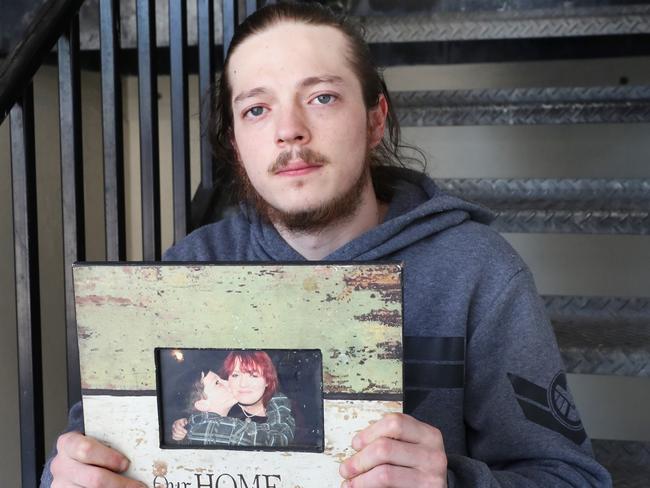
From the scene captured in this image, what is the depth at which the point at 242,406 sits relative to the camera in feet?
2.39

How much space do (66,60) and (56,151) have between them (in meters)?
0.88

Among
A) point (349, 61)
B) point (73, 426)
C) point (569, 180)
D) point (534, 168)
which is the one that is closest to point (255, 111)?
point (349, 61)

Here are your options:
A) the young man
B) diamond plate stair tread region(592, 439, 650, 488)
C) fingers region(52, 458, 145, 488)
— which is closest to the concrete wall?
diamond plate stair tread region(592, 439, 650, 488)

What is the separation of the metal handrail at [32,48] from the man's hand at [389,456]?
824mm

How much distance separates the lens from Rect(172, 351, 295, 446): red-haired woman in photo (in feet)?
2.38

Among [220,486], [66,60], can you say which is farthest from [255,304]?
[66,60]

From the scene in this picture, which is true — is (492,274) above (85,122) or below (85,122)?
below

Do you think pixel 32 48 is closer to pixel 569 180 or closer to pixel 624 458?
pixel 569 180

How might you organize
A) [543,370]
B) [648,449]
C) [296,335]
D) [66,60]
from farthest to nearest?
[648,449]
[66,60]
[543,370]
[296,335]

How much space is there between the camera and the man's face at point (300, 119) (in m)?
1.02

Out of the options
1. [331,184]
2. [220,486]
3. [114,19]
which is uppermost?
[114,19]

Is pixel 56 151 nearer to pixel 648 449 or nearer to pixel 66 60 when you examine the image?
pixel 66 60

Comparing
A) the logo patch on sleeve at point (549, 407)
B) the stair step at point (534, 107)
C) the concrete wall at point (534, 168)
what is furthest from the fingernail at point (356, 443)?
the concrete wall at point (534, 168)

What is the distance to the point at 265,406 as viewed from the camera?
2.39 feet
